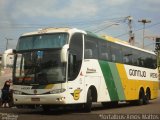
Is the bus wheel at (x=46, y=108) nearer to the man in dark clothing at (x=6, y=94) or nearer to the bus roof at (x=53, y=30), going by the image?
the bus roof at (x=53, y=30)

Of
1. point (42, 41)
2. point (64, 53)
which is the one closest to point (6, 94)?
point (42, 41)

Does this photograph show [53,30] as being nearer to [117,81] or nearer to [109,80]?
[109,80]

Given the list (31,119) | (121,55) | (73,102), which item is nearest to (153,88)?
(121,55)

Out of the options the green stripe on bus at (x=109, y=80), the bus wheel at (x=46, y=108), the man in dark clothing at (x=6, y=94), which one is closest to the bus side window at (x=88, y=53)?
the green stripe on bus at (x=109, y=80)

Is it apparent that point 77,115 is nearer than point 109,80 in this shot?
Yes

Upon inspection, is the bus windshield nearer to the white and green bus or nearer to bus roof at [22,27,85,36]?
the white and green bus

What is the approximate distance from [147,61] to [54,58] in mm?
12753

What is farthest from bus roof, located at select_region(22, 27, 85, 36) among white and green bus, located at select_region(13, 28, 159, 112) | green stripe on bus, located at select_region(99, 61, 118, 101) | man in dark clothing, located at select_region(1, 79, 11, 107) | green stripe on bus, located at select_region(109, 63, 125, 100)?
man in dark clothing, located at select_region(1, 79, 11, 107)

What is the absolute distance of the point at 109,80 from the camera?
22.6m

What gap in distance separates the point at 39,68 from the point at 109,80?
536cm

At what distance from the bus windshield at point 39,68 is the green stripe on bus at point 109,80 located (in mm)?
3657

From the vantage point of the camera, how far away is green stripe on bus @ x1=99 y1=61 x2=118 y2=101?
21692 mm

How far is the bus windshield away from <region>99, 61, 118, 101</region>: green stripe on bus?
3.66m

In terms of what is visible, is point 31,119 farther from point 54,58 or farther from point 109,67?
point 109,67
